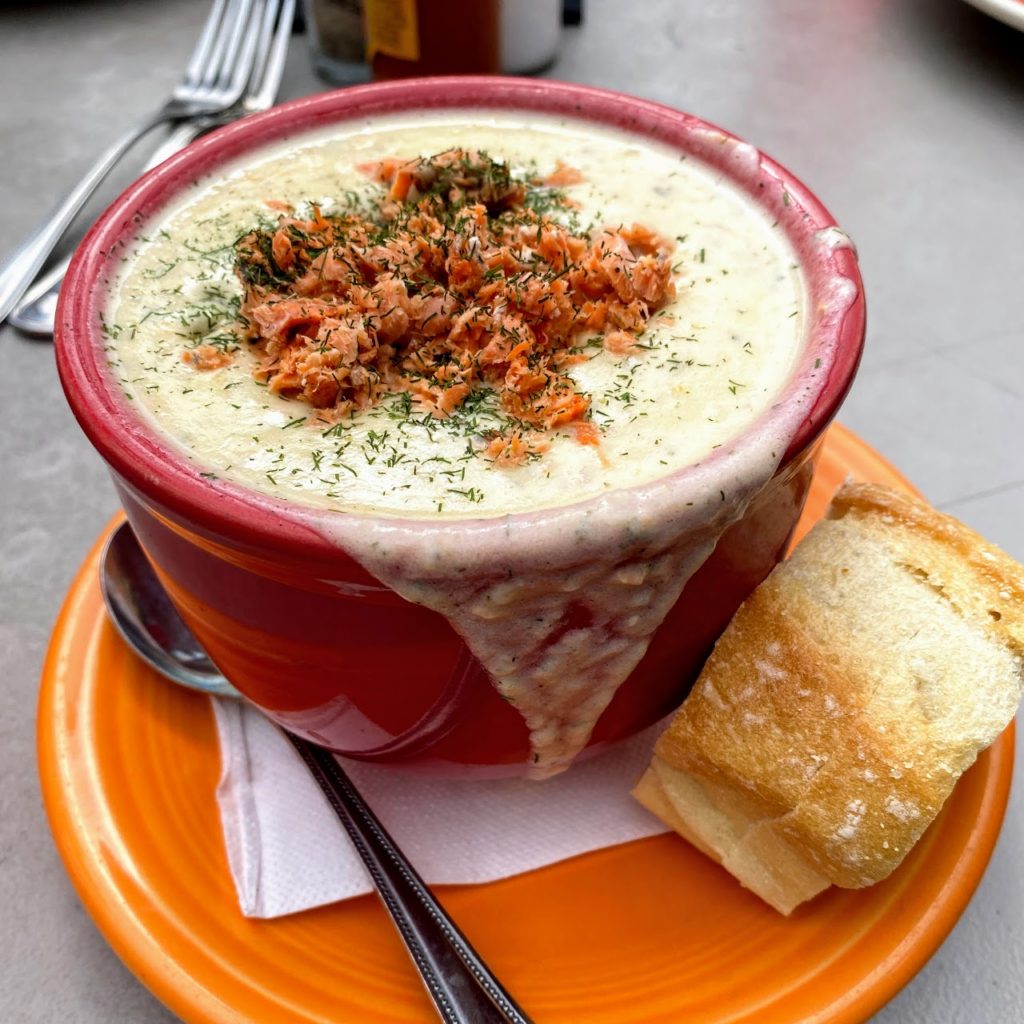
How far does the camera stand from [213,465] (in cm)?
86

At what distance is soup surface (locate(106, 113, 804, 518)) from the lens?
86 cm

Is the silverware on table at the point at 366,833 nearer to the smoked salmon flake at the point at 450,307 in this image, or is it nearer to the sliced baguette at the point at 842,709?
the sliced baguette at the point at 842,709

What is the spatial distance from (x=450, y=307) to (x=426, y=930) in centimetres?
58

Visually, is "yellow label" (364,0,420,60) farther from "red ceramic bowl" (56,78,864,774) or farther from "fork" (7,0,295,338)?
"red ceramic bowl" (56,78,864,774)

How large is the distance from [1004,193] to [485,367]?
5.82ft

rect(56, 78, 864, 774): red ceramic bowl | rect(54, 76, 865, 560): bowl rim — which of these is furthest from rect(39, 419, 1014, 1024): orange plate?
rect(54, 76, 865, 560): bowl rim

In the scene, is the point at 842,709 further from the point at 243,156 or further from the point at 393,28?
the point at 393,28

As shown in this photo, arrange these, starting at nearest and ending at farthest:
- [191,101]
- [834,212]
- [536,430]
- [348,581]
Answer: [348,581] → [536,430] → [834,212] → [191,101]

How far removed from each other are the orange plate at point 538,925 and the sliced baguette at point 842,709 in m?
0.06

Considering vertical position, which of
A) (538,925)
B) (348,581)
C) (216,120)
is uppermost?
(348,581)

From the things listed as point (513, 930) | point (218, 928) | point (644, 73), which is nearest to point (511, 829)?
point (513, 930)

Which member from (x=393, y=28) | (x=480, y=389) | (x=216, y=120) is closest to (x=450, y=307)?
(x=480, y=389)

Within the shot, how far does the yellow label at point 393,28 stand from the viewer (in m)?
2.03

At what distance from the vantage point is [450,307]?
100 centimetres
